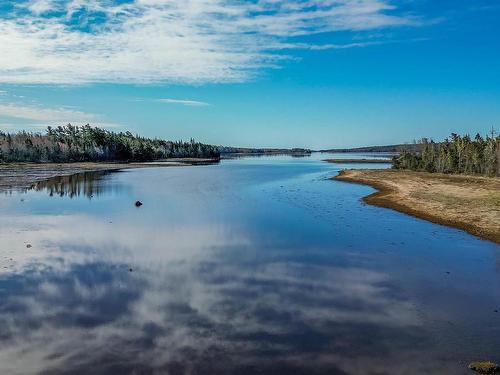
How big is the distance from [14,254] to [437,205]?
4131 centimetres

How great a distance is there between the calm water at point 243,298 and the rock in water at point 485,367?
587 mm

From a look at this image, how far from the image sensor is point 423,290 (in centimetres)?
1981

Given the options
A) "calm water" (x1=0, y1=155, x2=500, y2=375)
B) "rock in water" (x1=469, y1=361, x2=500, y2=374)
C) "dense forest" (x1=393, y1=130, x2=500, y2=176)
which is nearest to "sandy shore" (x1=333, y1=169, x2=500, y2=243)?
"calm water" (x1=0, y1=155, x2=500, y2=375)

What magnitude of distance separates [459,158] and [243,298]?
11899 centimetres

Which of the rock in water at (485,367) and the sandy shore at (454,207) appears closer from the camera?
the rock in water at (485,367)

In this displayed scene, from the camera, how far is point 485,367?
1232 centimetres

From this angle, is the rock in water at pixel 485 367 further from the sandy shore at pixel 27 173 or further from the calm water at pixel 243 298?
the sandy shore at pixel 27 173

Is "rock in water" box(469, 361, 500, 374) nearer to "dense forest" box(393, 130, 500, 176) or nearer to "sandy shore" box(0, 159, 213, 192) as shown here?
"sandy shore" box(0, 159, 213, 192)

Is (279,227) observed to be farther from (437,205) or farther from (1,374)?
(1,374)

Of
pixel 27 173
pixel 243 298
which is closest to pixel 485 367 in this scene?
pixel 243 298

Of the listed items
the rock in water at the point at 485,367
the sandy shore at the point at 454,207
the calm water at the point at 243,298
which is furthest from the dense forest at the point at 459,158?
the rock in water at the point at 485,367

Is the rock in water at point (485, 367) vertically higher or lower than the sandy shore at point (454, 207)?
lower

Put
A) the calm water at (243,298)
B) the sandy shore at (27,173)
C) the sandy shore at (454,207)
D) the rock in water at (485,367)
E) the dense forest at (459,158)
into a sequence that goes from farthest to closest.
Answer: the dense forest at (459,158), the sandy shore at (27,173), the sandy shore at (454,207), the calm water at (243,298), the rock in water at (485,367)

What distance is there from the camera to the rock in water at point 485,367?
12242 millimetres
